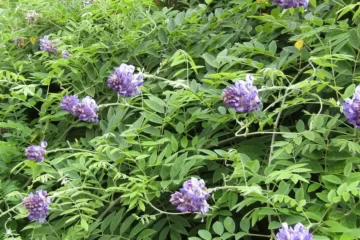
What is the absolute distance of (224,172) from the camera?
1.64 m

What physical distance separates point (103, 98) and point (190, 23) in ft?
1.69

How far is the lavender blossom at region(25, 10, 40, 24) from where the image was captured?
2.68 m

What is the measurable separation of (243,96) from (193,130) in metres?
0.44

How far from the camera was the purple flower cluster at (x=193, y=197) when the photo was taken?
1.36m

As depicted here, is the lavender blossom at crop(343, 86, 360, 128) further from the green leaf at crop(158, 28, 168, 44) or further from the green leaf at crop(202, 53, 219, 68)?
the green leaf at crop(158, 28, 168, 44)

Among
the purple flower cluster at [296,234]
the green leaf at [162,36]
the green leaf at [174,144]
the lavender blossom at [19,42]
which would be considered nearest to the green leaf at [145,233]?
the green leaf at [174,144]

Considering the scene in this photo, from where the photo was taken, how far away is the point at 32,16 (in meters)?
2.68

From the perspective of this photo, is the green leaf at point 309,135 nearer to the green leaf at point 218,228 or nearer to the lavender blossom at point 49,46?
the green leaf at point 218,228

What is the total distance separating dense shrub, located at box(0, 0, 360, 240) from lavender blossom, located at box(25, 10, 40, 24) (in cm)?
28

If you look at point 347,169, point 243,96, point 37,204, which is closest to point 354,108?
point 347,169

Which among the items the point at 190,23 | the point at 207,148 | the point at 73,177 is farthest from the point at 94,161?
the point at 190,23

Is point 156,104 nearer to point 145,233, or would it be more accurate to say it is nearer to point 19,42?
point 145,233

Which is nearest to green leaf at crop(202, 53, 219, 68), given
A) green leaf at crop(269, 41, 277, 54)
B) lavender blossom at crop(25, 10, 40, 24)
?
green leaf at crop(269, 41, 277, 54)

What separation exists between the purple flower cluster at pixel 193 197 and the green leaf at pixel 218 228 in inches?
2.6
